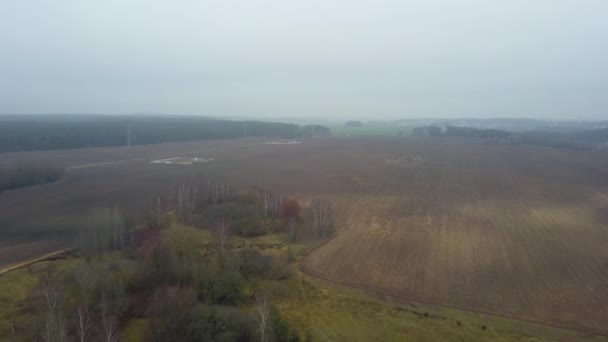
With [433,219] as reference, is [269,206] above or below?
above

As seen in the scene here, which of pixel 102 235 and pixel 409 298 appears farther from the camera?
pixel 102 235

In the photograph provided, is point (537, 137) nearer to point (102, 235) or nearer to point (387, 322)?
point (387, 322)

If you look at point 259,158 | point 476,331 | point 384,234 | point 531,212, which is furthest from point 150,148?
point 476,331

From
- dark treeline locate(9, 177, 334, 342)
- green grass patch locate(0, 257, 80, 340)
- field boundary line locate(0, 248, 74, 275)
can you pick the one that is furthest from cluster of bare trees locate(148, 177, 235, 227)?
green grass patch locate(0, 257, 80, 340)

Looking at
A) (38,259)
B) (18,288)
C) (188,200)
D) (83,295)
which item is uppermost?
(188,200)

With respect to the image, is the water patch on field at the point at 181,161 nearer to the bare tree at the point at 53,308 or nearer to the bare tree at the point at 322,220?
the bare tree at the point at 322,220

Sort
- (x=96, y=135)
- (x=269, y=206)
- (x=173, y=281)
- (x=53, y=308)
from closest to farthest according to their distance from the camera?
(x=53, y=308) < (x=173, y=281) < (x=269, y=206) < (x=96, y=135)

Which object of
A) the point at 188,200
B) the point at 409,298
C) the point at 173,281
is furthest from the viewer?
the point at 188,200

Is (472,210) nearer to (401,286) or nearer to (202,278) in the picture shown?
(401,286)

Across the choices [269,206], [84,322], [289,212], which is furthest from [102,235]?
[289,212]
